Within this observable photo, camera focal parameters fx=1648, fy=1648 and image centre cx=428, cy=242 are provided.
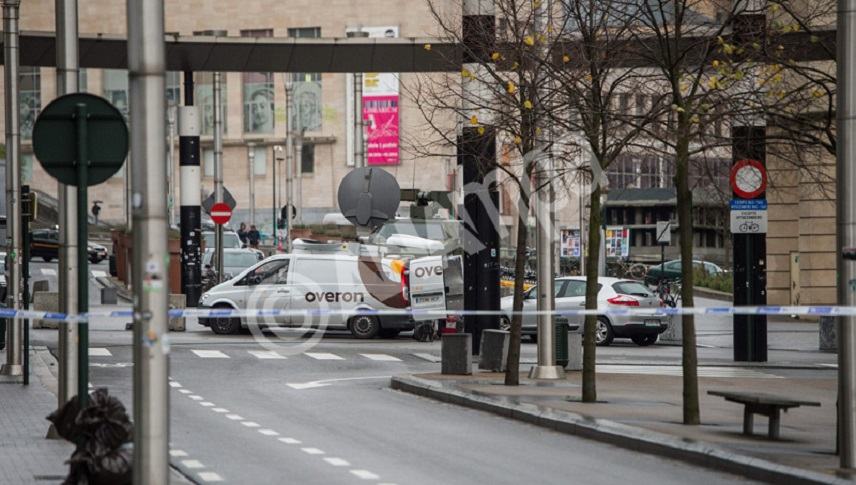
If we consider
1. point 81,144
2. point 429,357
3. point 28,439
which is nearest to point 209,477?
point 81,144

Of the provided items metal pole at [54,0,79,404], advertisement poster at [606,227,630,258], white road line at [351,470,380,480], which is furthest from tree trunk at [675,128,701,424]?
advertisement poster at [606,227,630,258]

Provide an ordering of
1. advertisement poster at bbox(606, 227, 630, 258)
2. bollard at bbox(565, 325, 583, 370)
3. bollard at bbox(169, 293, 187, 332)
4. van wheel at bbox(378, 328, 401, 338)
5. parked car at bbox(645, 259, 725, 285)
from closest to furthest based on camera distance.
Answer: bollard at bbox(565, 325, 583, 370)
van wheel at bbox(378, 328, 401, 338)
bollard at bbox(169, 293, 187, 332)
advertisement poster at bbox(606, 227, 630, 258)
parked car at bbox(645, 259, 725, 285)

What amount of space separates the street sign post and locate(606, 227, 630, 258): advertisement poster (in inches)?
2078

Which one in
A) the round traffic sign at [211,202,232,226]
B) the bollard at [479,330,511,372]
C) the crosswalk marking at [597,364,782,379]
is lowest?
the crosswalk marking at [597,364,782,379]

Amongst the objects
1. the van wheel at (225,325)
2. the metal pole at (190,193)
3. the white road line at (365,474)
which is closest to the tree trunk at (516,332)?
the white road line at (365,474)

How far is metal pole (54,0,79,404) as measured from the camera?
16953 millimetres

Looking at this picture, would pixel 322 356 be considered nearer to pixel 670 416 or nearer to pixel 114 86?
pixel 670 416

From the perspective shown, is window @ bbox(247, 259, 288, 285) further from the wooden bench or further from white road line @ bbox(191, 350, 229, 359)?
the wooden bench

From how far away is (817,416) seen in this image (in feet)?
63.7

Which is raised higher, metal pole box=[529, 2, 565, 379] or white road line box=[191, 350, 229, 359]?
metal pole box=[529, 2, 565, 379]

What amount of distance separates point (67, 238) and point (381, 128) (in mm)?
97164

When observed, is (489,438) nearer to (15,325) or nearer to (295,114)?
(15,325)

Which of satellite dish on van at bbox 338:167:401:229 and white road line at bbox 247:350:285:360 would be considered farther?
white road line at bbox 247:350:285:360

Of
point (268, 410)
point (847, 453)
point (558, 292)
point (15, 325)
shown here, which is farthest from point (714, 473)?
point (558, 292)
